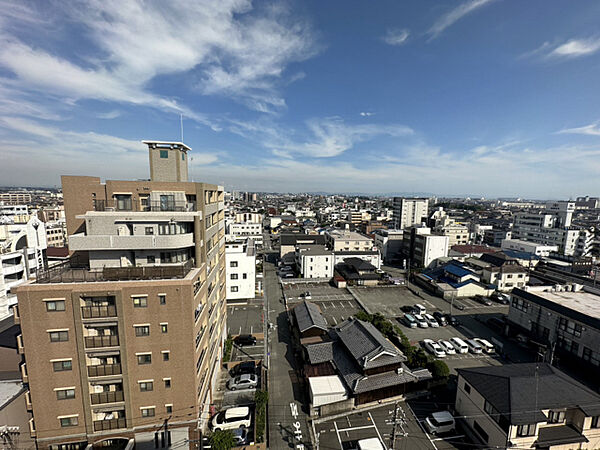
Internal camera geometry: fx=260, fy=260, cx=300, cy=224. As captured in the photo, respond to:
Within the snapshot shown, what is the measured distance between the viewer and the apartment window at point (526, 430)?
1647 centimetres

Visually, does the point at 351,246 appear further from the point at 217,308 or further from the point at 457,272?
the point at 217,308

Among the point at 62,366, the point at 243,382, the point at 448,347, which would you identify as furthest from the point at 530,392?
the point at 62,366

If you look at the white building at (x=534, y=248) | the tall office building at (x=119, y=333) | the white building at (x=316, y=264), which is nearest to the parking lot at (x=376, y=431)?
the tall office building at (x=119, y=333)

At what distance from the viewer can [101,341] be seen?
1537 centimetres

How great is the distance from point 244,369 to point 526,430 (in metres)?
22.2

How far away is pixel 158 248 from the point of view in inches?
675

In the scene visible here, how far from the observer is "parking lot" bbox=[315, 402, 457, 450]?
18250 mm

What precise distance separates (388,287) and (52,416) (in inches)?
1889

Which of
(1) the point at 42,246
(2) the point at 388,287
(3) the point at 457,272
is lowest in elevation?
(2) the point at 388,287

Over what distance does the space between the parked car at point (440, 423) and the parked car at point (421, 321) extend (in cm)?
1643

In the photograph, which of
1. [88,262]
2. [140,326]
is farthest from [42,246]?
[140,326]

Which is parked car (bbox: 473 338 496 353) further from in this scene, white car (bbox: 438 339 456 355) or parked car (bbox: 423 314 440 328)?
parked car (bbox: 423 314 440 328)

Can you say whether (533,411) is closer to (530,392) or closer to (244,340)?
(530,392)

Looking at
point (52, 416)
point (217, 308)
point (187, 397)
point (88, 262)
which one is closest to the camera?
point (52, 416)
